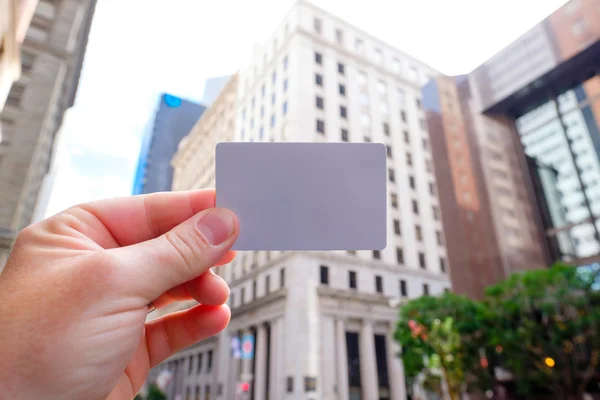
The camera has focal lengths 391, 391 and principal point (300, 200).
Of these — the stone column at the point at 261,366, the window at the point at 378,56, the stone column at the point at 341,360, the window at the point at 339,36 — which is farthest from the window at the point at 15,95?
the window at the point at 378,56

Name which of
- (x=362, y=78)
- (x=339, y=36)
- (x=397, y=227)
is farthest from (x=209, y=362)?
(x=339, y=36)

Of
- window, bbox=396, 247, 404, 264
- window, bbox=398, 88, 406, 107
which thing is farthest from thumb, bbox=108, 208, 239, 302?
window, bbox=398, 88, 406, 107

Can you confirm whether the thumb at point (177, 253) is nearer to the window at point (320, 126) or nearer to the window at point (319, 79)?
the window at point (320, 126)

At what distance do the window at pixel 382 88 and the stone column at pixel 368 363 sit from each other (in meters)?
21.5

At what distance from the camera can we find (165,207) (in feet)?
6.39

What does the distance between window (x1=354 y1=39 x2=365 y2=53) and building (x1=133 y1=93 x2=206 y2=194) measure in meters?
53.4

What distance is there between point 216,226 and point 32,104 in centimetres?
2714

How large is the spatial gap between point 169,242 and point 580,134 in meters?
23.0

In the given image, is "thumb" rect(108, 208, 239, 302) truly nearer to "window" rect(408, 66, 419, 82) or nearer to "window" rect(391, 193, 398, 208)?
"window" rect(391, 193, 398, 208)

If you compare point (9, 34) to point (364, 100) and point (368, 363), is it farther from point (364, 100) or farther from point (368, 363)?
point (364, 100)

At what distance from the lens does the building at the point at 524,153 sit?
18.8 m

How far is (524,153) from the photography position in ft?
74.6

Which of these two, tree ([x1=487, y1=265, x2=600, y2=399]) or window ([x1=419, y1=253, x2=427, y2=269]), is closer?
tree ([x1=487, y1=265, x2=600, y2=399])

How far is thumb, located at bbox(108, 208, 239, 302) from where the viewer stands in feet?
5.05
